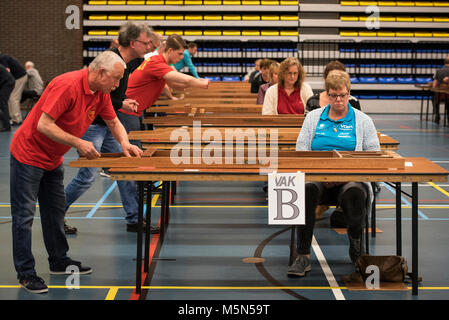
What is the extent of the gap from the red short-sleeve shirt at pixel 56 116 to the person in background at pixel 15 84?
9.96 meters

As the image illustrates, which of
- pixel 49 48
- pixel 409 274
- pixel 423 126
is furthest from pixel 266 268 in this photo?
pixel 49 48

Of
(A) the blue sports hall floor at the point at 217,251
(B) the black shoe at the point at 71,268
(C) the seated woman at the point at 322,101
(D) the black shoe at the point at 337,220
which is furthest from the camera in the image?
(C) the seated woman at the point at 322,101

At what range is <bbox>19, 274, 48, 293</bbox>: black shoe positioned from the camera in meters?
3.87

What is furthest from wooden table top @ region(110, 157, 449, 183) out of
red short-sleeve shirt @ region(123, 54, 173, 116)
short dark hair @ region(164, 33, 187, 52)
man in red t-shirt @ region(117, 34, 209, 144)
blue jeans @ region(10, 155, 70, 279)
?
short dark hair @ region(164, 33, 187, 52)

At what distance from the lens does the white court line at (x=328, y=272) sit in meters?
3.90

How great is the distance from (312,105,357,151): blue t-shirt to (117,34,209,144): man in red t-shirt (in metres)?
1.68

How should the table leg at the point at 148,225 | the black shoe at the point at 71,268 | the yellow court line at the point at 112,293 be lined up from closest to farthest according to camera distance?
the yellow court line at the point at 112,293
the table leg at the point at 148,225
the black shoe at the point at 71,268

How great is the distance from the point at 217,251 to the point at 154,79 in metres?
1.90

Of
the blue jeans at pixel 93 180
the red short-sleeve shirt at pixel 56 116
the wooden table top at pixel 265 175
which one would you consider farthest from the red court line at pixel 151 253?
the red short-sleeve shirt at pixel 56 116

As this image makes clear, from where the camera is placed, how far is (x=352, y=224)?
419 centimetres

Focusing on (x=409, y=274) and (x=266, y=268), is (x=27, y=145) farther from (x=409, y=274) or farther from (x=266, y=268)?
(x=409, y=274)

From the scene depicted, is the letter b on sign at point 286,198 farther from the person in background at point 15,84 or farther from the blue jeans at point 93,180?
the person in background at point 15,84

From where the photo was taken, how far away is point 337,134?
4.57 meters

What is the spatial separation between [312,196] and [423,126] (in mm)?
11332
